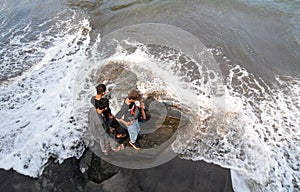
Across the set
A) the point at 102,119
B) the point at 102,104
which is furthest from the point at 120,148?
the point at 102,104

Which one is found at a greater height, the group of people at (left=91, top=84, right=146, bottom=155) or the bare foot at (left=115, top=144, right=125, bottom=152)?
the group of people at (left=91, top=84, right=146, bottom=155)

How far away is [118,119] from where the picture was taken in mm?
5105

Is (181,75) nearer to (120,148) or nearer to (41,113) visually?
(120,148)

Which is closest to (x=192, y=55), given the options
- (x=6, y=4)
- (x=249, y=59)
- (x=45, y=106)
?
(x=249, y=59)

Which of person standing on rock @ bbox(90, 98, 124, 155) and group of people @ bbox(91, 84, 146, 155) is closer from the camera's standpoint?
group of people @ bbox(91, 84, 146, 155)

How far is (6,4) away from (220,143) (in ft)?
44.9

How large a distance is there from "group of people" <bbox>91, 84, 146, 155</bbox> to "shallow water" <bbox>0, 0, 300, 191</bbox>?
0.90 m

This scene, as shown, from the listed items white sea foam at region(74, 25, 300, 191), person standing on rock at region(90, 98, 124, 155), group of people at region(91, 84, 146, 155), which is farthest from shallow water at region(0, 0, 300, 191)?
group of people at region(91, 84, 146, 155)

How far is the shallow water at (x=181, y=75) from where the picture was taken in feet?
18.2

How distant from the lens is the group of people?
472cm

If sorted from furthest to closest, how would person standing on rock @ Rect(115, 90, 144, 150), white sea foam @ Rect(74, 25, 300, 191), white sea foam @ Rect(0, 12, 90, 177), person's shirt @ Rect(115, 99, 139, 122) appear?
white sea foam @ Rect(0, 12, 90, 177) → white sea foam @ Rect(74, 25, 300, 191) → person's shirt @ Rect(115, 99, 139, 122) → person standing on rock @ Rect(115, 90, 144, 150)

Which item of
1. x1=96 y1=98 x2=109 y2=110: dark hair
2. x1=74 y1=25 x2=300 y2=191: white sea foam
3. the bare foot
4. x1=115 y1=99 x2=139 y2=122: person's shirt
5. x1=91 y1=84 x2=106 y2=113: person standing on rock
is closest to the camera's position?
x1=91 y1=84 x2=106 y2=113: person standing on rock

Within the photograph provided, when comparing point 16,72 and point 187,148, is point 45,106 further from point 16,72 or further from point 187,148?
point 187,148

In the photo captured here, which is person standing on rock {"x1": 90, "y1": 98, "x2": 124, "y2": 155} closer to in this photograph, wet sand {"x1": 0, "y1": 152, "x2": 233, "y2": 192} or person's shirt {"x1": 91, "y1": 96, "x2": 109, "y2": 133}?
person's shirt {"x1": 91, "y1": 96, "x2": 109, "y2": 133}
